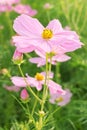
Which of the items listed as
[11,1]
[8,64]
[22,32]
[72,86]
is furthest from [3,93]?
[22,32]

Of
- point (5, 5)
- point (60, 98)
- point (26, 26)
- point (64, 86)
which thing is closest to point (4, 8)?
point (5, 5)

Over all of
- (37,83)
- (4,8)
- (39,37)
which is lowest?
(4,8)

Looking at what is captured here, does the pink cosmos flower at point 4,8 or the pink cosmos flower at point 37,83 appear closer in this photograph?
the pink cosmos flower at point 37,83

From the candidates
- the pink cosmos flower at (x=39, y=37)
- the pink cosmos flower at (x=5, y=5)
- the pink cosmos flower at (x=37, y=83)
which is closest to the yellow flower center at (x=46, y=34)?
the pink cosmos flower at (x=39, y=37)

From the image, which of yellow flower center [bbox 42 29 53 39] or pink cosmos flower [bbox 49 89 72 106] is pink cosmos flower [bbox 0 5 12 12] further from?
yellow flower center [bbox 42 29 53 39]

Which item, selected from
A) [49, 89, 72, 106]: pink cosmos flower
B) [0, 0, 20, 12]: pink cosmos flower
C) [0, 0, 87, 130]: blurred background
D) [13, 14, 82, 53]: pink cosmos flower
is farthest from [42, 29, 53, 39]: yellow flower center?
[0, 0, 20, 12]: pink cosmos flower

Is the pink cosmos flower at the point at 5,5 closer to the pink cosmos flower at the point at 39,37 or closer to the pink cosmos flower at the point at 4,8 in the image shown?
the pink cosmos flower at the point at 4,8

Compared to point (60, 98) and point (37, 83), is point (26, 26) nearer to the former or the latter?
point (37, 83)

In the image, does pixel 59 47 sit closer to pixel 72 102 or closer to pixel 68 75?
pixel 72 102
